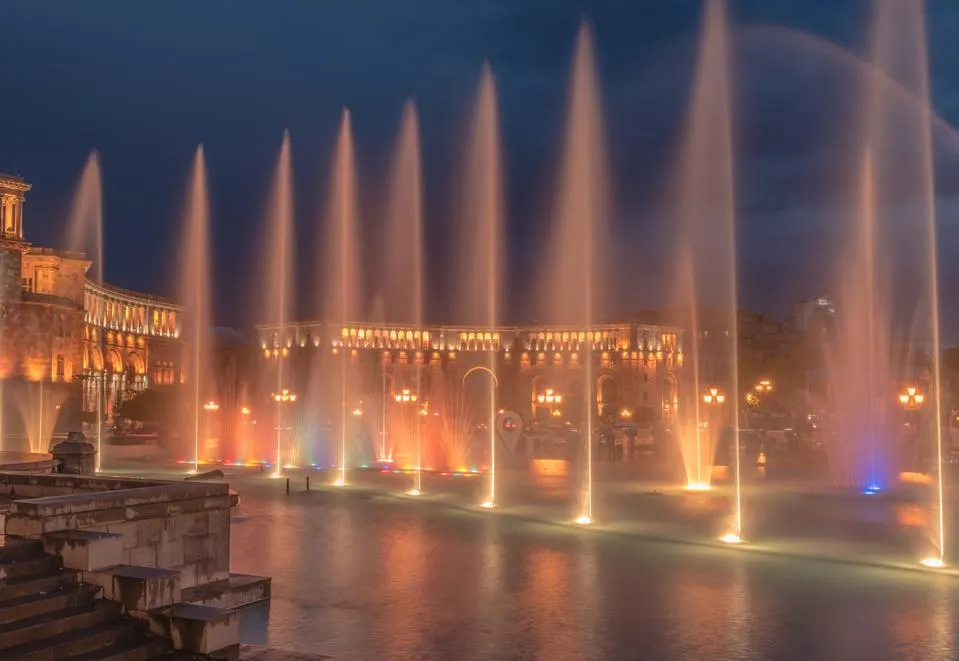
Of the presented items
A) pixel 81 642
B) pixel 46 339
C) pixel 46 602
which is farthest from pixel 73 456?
pixel 46 339

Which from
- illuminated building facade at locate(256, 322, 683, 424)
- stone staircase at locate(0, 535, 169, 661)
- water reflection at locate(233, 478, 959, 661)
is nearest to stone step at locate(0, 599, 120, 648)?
stone staircase at locate(0, 535, 169, 661)

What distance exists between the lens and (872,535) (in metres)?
16.0

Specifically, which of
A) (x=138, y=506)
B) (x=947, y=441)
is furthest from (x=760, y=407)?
(x=138, y=506)

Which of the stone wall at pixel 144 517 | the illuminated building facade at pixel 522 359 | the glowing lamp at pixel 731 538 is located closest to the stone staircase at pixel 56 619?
the stone wall at pixel 144 517

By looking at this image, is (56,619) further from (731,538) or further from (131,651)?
(731,538)

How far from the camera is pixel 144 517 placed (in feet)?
30.5

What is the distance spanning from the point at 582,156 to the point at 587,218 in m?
1.57

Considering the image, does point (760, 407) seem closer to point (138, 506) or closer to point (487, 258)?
point (487, 258)

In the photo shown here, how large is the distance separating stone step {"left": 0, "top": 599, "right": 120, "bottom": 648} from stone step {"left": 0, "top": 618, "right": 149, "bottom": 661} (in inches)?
1.2

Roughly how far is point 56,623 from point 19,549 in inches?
43.2

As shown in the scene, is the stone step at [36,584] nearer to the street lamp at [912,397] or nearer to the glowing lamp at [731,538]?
the glowing lamp at [731,538]

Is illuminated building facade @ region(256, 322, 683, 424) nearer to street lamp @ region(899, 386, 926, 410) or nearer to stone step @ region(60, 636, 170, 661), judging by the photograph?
street lamp @ region(899, 386, 926, 410)

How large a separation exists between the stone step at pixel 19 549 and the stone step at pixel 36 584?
297mm

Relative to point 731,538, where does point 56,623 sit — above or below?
above
